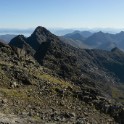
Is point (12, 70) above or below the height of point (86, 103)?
above

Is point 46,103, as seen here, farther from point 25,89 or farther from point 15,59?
point 15,59

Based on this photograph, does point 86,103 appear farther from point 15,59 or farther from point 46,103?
point 15,59

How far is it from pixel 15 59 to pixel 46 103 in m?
20.6

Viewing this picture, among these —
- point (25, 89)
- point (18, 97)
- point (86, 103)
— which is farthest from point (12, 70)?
point (86, 103)

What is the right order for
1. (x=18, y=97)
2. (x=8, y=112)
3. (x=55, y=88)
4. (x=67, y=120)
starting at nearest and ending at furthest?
1. (x=8, y=112)
2. (x=67, y=120)
3. (x=18, y=97)
4. (x=55, y=88)

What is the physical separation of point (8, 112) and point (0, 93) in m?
5.95

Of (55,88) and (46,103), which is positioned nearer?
(46,103)

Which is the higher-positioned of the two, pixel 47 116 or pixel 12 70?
A: pixel 12 70

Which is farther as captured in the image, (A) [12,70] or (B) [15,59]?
(B) [15,59]

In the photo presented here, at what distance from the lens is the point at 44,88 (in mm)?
51969

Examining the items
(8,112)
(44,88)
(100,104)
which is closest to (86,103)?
(100,104)

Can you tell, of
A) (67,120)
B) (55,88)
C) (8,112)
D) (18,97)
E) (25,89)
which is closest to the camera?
(8,112)

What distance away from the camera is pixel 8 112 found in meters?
39.7

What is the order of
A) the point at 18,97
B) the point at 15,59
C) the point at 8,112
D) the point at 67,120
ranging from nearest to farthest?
1. the point at 8,112
2. the point at 67,120
3. the point at 18,97
4. the point at 15,59
